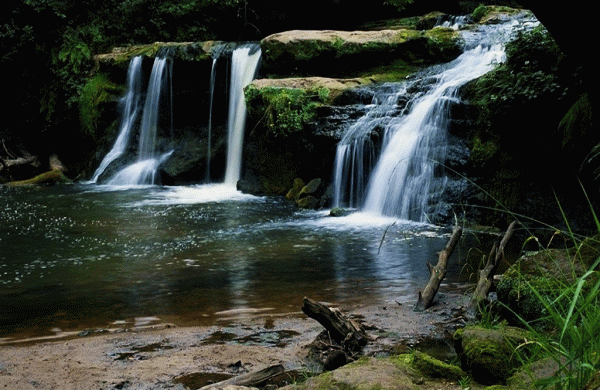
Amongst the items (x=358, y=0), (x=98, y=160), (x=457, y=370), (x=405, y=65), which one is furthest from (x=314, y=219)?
(x=358, y=0)

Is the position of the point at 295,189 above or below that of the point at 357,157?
below

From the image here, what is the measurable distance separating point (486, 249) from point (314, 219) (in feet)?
11.3

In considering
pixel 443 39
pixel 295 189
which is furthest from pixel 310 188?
pixel 443 39

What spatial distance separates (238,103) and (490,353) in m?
13.7

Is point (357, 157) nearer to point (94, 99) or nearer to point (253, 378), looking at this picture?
point (253, 378)

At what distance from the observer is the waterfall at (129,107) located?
61.3ft

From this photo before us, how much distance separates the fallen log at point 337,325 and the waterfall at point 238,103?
37.7 ft

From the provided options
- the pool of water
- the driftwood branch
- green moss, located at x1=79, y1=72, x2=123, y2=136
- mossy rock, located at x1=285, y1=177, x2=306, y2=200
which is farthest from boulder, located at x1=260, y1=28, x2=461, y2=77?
the driftwood branch

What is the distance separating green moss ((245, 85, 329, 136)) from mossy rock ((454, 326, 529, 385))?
964cm

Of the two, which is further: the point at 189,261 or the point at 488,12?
the point at 488,12

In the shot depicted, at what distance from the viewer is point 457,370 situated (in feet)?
12.7

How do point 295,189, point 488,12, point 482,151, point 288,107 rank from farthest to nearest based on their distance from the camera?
1. point 488,12
2. point 295,189
3. point 288,107
4. point 482,151

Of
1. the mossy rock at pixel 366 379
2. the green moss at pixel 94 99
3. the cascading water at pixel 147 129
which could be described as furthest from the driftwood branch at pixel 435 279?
the green moss at pixel 94 99

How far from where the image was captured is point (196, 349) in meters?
5.27
